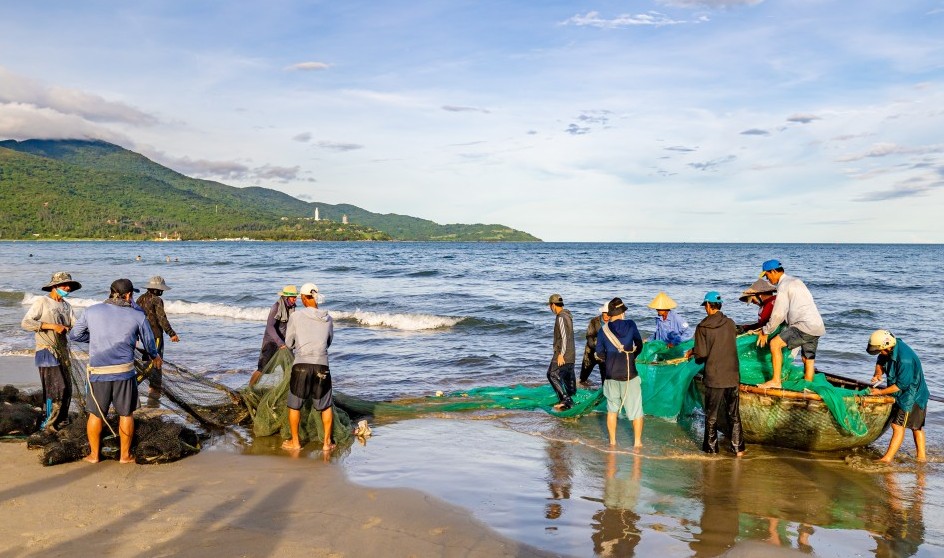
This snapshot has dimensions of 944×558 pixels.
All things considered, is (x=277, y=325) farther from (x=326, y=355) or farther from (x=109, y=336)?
(x=109, y=336)

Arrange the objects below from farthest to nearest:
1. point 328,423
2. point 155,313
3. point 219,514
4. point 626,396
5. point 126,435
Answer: point 155,313 < point 626,396 < point 328,423 < point 126,435 < point 219,514

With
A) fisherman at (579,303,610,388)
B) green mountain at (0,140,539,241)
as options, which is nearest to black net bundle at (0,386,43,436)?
fisherman at (579,303,610,388)

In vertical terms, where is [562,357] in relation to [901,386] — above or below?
below

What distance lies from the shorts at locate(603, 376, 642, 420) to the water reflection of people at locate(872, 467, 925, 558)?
9.47ft

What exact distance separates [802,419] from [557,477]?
339cm

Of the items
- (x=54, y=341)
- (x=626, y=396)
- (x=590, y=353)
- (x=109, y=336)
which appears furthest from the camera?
(x=590, y=353)

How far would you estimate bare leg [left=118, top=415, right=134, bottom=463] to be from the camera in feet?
23.2

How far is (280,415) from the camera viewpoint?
841 cm

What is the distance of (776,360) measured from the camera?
8.56 meters

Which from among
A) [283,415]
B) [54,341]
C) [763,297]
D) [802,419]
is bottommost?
[283,415]

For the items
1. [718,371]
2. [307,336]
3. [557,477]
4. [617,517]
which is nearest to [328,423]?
[307,336]

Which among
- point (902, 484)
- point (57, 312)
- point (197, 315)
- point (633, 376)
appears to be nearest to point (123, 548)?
point (57, 312)

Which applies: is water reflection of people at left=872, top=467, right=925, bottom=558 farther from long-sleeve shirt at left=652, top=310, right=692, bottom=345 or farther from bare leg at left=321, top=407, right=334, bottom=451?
bare leg at left=321, top=407, right=334, bottom=451

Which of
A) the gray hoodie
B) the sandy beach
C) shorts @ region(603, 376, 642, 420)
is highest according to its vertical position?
the gray hoodie
